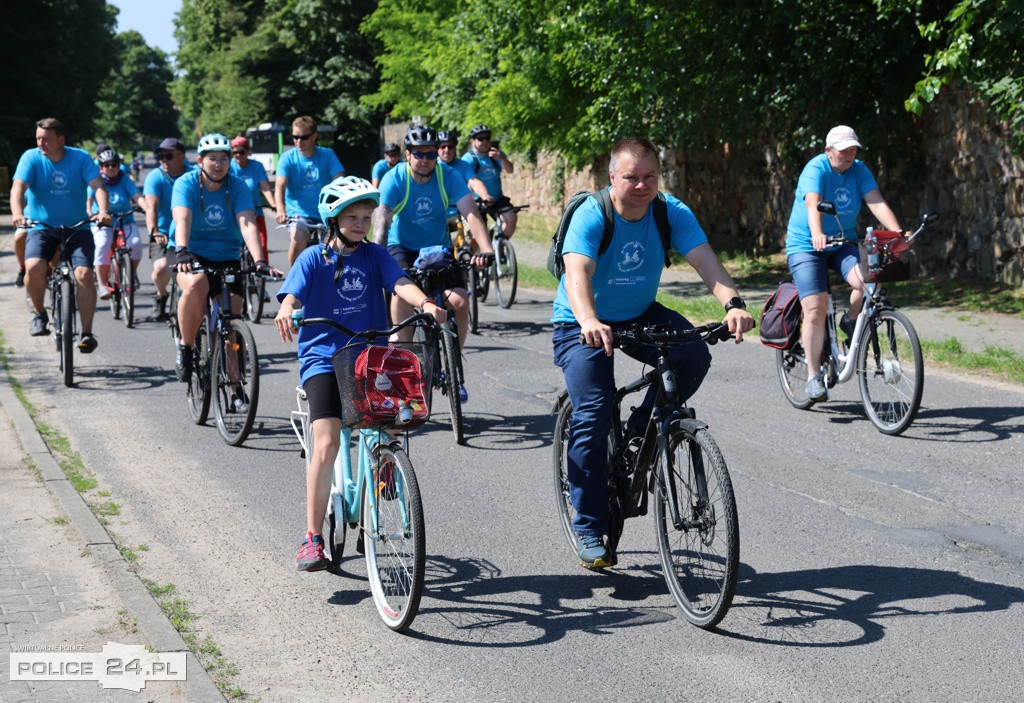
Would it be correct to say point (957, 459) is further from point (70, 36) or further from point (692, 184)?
point (70, 36)

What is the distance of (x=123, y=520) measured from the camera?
678 cm

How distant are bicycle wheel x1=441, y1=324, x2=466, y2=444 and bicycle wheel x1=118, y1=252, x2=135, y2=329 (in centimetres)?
683

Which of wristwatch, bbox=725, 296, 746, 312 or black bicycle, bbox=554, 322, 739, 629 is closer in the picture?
black bicycle, bbox=554, 322, 739, 629

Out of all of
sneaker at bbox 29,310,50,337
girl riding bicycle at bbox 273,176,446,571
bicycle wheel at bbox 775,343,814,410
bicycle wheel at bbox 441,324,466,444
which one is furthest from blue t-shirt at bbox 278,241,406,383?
sneaker at bbox 29,310,50,337

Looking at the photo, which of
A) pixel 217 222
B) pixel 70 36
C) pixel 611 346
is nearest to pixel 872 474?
pixel 611 346

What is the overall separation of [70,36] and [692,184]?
140 feet

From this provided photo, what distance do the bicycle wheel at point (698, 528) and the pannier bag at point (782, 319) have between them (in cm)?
435

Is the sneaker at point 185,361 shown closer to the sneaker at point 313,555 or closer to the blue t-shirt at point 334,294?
the blue t-shirt at point 334,294

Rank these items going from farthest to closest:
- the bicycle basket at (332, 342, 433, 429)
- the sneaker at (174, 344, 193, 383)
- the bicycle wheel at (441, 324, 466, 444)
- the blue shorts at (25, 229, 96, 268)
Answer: the blue shorts at (25, 229, 96, 268), the sneaker at (174, 344, 193, 383), the bicycle wheel at (441, 324, 466, 444), the bicycle basket at (332, 342, 433, 429)

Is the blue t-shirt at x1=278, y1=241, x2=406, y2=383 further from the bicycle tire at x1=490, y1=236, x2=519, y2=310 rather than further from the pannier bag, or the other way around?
the bicycle tire at x1=490, y1=236, x2=519, y2=310

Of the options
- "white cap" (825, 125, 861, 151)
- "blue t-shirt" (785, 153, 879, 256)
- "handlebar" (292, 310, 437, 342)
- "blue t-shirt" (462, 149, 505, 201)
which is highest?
"blue t-shirt" (462, 149, 505, 201)

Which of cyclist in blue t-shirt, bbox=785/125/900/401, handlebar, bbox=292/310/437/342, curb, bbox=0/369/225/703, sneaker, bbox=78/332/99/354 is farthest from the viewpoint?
sneaker, bbox=78/332/99/354

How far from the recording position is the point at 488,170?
629 inches

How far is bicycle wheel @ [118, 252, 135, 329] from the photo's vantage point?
48.0ft
